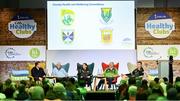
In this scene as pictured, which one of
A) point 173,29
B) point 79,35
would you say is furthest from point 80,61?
point 173,29

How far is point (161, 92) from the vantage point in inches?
200

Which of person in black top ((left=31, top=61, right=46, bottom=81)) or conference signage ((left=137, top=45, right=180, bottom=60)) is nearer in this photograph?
person in black top ((left=31, top=61, right=46, bottom=81))

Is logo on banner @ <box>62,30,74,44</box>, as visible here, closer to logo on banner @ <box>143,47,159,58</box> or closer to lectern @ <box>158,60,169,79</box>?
logo on banner @ <box>143,47,159,58</box>

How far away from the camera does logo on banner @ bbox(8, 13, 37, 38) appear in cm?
1528

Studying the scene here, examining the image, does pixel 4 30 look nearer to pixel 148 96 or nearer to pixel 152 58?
pixel 152 58

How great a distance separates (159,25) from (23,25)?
4.24 meters

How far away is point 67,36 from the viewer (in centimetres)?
1488

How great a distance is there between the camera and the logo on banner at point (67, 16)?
14946 millimetres

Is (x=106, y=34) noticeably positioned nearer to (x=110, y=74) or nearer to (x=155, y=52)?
(x=110, y=74)

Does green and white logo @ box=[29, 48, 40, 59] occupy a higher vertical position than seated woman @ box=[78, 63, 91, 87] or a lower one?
higher

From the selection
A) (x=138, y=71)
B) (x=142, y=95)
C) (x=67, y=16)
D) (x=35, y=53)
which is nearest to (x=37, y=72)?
(x=35, y=53)

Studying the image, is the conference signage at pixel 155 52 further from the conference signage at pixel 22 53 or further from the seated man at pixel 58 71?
the conference signage at pixel 22 53

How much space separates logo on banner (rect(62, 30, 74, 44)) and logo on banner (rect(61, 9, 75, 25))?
0.95 ft

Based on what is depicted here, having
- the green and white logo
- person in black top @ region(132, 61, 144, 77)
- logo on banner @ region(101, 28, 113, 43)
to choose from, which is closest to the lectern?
person in black top @ region(132, 61, 144, 77)
